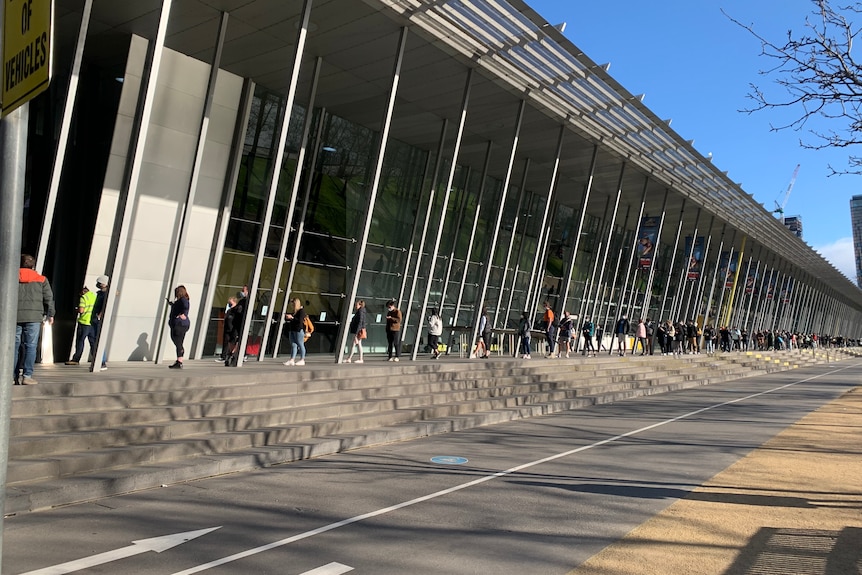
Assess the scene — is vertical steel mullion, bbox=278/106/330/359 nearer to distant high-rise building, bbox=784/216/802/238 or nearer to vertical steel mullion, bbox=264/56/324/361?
vertical steel mullion, bbox=264/56/324/361

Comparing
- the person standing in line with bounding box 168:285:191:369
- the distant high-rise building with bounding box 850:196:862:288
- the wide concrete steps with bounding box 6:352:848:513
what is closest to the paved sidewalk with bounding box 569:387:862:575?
the distant high-rise building with bounding box 850:196:862:288

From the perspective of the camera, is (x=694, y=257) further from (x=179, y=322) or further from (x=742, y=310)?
(x=179, y=322)

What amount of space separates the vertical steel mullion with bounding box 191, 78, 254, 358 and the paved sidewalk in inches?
493

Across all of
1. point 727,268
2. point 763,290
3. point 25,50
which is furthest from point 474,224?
point 763,290

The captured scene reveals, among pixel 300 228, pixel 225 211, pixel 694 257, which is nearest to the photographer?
pixel 225 211

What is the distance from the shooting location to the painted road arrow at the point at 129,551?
4.43 meters

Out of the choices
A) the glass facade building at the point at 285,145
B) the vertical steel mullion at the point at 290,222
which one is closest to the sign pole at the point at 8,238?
the glass facade building at the point at 285,145

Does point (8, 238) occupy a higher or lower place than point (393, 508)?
higher

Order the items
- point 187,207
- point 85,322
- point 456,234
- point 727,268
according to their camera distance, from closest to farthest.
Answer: point 85,322 → point 187,207 → point 456,234 → point 727,268

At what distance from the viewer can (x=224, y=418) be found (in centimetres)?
921

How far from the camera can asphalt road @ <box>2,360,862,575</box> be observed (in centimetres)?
482

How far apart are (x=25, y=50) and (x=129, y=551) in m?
3.92

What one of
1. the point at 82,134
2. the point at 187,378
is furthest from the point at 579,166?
the point at 187,378

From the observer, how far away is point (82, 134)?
1498 cm
